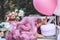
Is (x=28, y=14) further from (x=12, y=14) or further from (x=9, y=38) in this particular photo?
(x=9, y=38)

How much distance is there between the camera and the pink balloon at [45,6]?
39.6 inches

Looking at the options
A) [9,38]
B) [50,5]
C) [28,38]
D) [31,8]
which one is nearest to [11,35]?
[9,38]

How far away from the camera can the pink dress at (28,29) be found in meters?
1.04

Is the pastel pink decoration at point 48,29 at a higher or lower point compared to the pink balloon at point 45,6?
lower

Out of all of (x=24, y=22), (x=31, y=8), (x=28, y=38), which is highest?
(x=31, y=8)

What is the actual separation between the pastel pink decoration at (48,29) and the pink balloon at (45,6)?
0.10 metres

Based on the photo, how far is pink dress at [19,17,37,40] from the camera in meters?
1.04

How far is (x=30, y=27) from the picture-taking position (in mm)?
1059

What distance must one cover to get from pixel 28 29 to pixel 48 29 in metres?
0.16

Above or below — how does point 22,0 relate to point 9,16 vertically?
above

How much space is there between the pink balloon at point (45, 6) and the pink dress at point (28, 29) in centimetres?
11

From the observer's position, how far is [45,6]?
3.31ft

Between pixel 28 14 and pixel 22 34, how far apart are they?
0.16m

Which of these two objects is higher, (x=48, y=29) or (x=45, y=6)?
(x=45, y=6)
